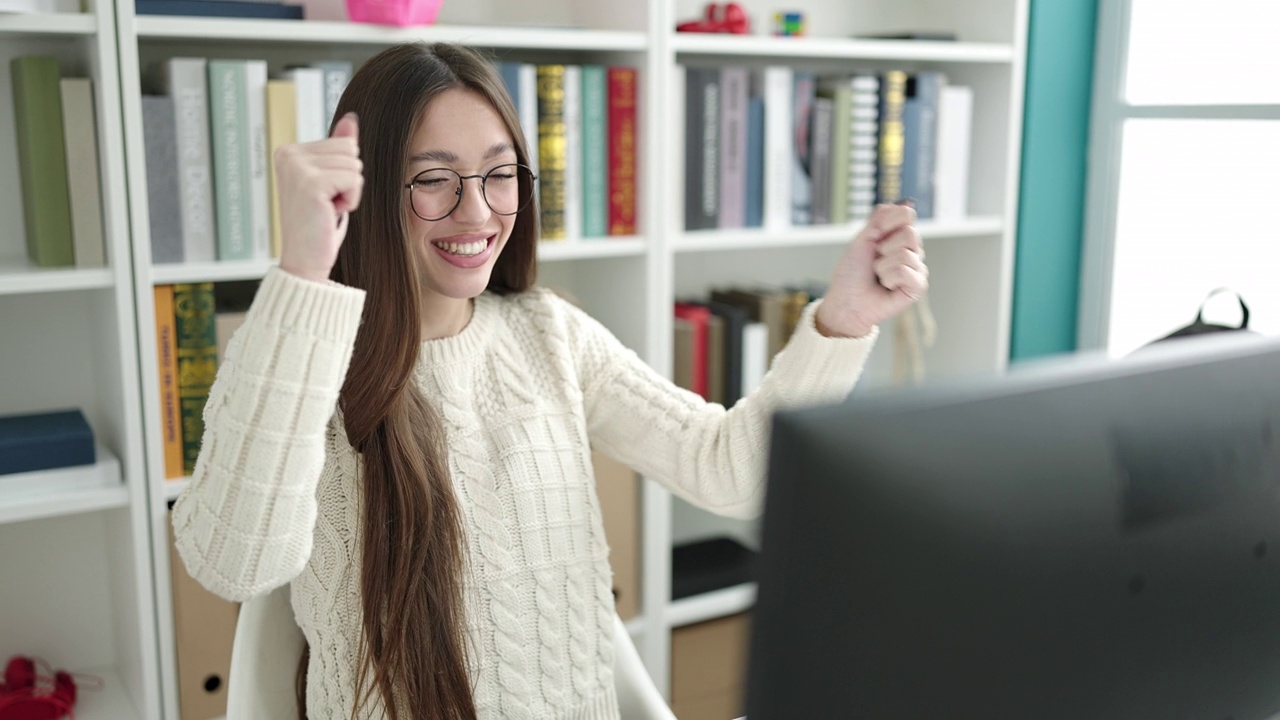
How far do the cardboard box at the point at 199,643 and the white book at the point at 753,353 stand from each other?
3.31 ft

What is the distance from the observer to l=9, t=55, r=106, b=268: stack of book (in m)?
1.66


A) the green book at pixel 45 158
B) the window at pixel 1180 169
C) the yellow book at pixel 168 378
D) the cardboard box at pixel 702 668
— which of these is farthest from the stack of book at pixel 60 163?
the window at pixel 1180 169

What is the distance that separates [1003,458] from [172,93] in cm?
146

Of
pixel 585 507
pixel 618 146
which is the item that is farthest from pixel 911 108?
pixel 585 507

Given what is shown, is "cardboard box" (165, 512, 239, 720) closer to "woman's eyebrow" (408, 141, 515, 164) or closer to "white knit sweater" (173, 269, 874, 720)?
"white knit sweater" (173, 269, 874, 720)

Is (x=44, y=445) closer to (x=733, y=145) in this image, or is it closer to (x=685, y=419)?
(x=685, y=419)

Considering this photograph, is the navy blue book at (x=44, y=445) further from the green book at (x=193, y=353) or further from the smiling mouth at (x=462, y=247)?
the smiling mouth at (x=462, y=247)

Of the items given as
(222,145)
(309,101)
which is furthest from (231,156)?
(309,101)

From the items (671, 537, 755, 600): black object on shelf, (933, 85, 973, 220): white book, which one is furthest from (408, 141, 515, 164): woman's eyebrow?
(933, 85, 973, 220): white book

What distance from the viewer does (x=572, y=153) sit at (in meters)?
2.03

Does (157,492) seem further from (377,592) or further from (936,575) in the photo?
(936,575)

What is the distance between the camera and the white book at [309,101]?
1.78 metres

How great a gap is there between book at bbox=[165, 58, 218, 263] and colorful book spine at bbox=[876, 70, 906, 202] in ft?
4.13

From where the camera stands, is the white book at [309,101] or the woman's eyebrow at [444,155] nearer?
the woman's eyebrow at [444,155]
